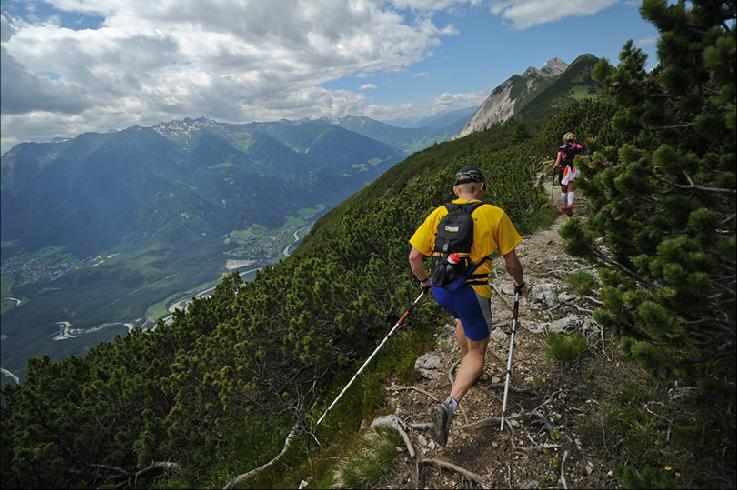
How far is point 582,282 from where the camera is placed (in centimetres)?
708

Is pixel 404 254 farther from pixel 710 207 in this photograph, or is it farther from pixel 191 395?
pixel 710 207

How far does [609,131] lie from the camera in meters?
15.3

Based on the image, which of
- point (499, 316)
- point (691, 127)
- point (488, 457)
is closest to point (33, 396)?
point (488, 457)

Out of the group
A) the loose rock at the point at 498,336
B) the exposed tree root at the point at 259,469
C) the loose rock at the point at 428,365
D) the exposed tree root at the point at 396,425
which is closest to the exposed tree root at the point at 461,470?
the exposed tree root at the point at 396,425

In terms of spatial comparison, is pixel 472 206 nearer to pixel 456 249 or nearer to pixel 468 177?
pixel 468 177

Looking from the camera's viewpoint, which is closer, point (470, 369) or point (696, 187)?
point (696, 187)

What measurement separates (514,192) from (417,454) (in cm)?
1129

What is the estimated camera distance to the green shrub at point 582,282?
22.6 ft

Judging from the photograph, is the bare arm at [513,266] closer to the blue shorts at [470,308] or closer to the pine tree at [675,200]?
the blue shorts at [470,308]

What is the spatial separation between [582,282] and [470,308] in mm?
4055

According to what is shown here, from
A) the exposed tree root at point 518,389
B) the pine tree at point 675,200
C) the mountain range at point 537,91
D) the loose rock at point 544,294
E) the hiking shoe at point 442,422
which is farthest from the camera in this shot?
the mountain range at point 537,91

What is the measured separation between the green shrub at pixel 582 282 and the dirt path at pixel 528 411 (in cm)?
17

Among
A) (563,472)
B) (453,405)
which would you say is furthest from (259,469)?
(563,472)

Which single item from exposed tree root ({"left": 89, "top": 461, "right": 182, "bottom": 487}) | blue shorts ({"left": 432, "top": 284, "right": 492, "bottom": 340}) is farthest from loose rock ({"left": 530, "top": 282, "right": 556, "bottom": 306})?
exposed tree root ({"left": 89, "top": 461, "right": 182, "bottom": 487})
